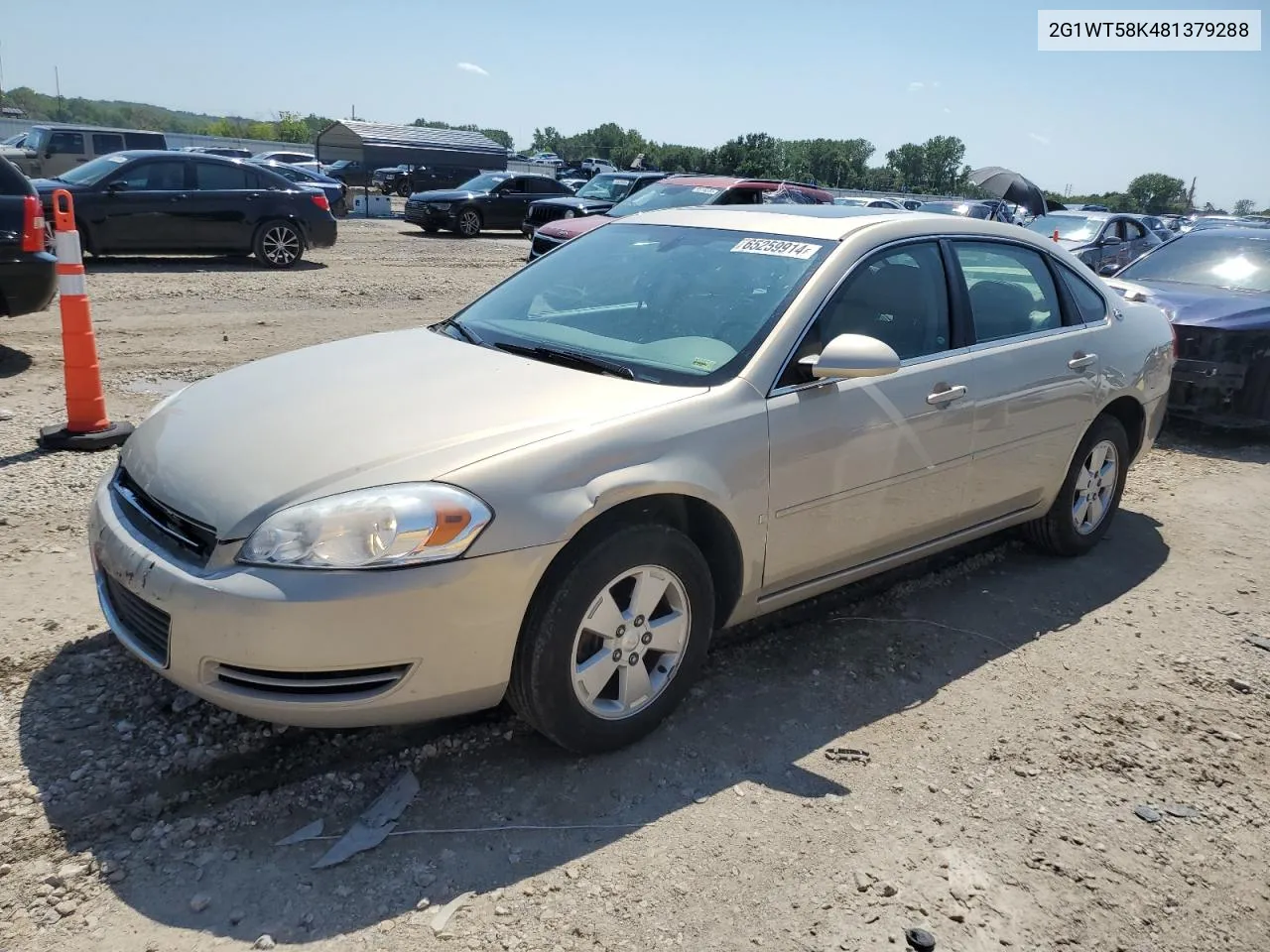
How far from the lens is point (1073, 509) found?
4961 millimetres

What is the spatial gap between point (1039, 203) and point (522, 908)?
2354 cm

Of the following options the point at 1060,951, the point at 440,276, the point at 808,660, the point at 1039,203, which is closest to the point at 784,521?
the point at 808,660

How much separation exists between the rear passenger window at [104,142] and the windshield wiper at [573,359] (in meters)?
26.5

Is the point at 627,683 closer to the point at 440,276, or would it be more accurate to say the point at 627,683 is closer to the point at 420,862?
the point at 420,862

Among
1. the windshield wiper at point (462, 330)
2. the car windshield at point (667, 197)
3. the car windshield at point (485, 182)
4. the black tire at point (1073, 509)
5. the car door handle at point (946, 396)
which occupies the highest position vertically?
the car windshield at point (485, 182)

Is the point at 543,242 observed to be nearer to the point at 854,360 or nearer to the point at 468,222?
the point at 854,360

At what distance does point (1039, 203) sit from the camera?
22.9 metres

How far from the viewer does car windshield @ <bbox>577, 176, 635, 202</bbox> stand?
21219 millimetres

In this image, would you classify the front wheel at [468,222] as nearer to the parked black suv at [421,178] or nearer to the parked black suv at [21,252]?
the parked black suv at [421,178]

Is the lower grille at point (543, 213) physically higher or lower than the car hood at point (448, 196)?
lower

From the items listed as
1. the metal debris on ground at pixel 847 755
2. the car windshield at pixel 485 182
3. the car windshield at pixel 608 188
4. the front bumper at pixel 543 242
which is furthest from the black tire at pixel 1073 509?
the car windshield at pixel 485 182

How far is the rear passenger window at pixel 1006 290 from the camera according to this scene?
4.29 meters

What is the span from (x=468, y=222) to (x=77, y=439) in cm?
1785

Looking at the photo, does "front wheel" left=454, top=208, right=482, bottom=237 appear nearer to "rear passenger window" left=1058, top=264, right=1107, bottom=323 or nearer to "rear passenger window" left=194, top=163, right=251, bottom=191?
"rear passenger window" left=194, top=163, right=251, bottom=191
